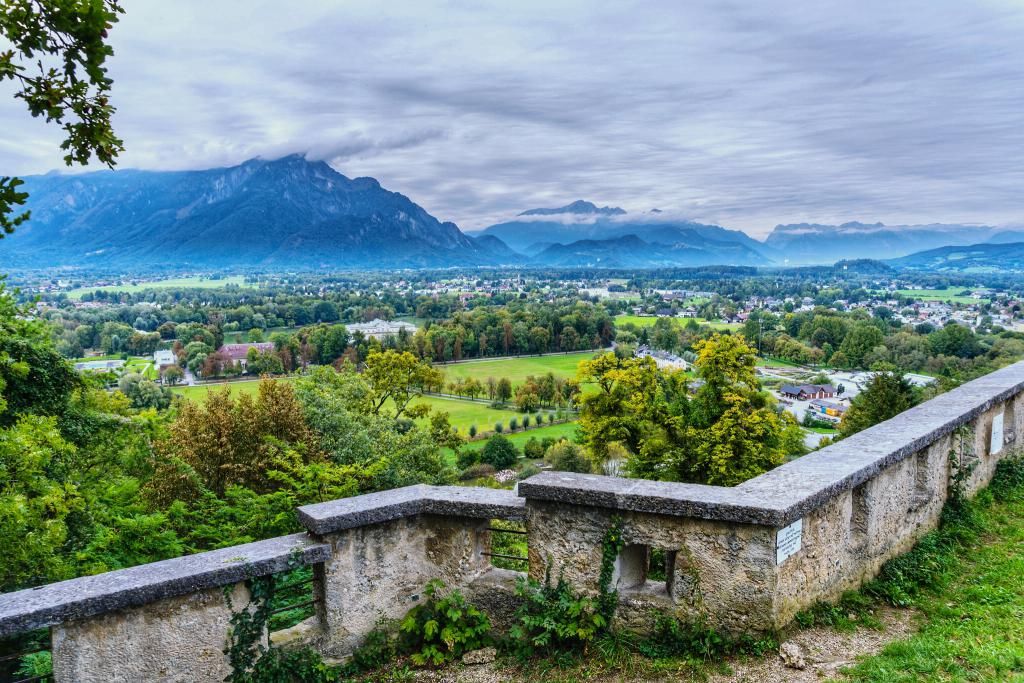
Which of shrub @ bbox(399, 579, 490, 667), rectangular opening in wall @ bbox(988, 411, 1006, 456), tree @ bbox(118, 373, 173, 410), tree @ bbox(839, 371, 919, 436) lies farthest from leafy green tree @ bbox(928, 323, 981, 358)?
shrub @ bbox(399, 579, 490, 667)

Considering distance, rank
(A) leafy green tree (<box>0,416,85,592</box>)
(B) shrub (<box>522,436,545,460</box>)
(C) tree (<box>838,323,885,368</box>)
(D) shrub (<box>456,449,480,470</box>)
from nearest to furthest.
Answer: (A) leafy green tree (<box>0,416,85,592</box>)
(D) shrub (<box>456,449,480,470</box>)
(B) shrub (<box>522,436,545,460</box>)
(C) tree (<box>838,323,885,368</box>)

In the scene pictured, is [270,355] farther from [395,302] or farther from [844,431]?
[395,302]

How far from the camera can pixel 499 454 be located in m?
52.1

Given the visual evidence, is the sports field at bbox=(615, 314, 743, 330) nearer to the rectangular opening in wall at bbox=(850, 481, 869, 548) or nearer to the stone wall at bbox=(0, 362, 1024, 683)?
the rectangular opening in wall at bbox=(850, 481, 869, 548)

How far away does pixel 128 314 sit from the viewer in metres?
131

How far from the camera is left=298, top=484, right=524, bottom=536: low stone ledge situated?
15.2 feet

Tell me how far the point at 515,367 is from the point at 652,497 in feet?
295

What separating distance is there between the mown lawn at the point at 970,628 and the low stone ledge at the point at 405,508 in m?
2.54

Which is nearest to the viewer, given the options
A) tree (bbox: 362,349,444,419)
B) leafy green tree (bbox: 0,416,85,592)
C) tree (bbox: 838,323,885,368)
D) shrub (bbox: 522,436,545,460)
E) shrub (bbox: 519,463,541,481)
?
leafy green tree (bbox: 0,416,85,592)

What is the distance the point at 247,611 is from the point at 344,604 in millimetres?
682

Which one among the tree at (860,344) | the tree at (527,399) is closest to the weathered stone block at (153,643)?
the tree at (527,399)

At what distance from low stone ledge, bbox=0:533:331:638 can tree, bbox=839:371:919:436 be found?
3299 centimetres

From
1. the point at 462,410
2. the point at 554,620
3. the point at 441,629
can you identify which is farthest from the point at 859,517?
the point at 462,410

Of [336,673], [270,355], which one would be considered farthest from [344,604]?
[270,355]
